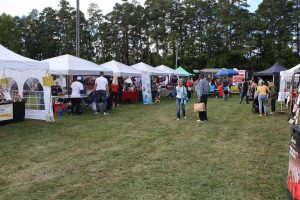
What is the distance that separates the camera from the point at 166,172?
19.4ft

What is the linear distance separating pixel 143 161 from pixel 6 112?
22.5ft

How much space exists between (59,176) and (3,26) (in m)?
54.8

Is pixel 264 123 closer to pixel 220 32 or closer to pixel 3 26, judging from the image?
pixel 220 32

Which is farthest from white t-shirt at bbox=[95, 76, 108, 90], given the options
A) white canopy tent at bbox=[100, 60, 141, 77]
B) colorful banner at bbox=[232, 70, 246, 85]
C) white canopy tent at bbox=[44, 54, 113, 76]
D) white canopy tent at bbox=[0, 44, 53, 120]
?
colorful banner at bbox=[232, 70, 246, 85]

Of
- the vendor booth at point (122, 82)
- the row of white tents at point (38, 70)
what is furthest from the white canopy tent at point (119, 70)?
the row of white tents at point (38, 70)

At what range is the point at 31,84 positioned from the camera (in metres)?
13.8

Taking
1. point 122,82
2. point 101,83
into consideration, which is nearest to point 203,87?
point 101,83

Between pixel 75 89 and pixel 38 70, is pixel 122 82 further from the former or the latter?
pixel 38 70

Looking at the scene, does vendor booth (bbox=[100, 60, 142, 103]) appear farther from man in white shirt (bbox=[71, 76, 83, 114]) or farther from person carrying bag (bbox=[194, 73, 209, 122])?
person carrying bag (bbox=[194, 73, 209, 122])

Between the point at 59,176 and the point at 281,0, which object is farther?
the point at 281,0

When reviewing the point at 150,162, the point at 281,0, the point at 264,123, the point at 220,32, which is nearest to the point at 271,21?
the point at 281,0

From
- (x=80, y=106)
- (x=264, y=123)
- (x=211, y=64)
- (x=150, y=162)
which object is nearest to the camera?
(x=150, y=162)

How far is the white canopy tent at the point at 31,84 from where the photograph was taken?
1130 centimetres

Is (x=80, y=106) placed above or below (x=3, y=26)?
below
